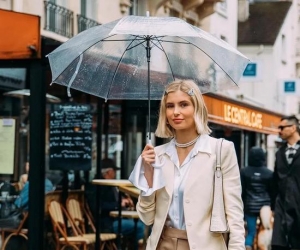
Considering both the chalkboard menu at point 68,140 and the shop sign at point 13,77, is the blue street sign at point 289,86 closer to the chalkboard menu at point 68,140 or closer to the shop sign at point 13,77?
the chalkboard menu at point 68,140

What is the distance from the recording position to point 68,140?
11773mm

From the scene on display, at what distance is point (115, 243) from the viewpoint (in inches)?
491

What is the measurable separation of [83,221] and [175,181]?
275 inches

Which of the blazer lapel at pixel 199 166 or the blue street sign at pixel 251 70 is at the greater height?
the blue street sign at pixel 251 70

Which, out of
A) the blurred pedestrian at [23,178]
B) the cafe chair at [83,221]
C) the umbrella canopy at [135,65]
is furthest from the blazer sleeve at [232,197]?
the cafe chair at [83,221]

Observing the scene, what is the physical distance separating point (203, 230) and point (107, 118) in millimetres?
8526

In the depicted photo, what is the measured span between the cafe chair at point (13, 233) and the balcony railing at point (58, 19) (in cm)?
529

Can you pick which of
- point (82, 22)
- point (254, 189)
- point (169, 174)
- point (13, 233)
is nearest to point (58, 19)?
point (82, 22)

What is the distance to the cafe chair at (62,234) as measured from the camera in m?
11.4

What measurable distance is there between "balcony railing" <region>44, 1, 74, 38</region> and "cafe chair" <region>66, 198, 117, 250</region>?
3755 mm

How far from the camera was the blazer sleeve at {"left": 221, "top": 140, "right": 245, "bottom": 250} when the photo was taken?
18.0 feet

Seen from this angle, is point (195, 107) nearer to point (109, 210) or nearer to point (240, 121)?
point (109, 210)

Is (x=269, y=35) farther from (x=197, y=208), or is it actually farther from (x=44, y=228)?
(x=197, y=208)

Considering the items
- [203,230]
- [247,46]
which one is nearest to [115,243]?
[203,230]
